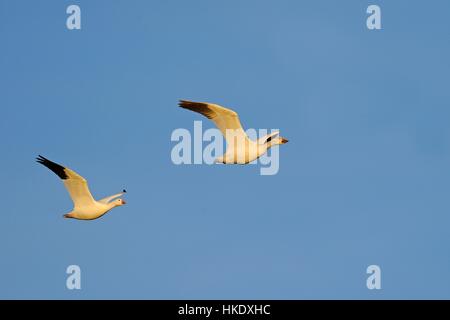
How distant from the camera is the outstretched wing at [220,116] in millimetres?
43562

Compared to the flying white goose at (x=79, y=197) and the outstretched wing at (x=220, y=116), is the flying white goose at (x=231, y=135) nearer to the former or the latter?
the outstretched wing at (x=220, y=116)

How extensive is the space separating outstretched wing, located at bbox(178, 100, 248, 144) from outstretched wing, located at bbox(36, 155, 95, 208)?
3.95 metres

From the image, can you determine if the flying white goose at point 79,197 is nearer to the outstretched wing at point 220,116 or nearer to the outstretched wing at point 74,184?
the outstretched wing at point 74,184

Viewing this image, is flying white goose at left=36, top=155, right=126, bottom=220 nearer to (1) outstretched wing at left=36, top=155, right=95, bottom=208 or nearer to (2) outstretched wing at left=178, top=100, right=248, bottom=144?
(1) outstretched wing at left=36, top=155, right=95, bottom=208

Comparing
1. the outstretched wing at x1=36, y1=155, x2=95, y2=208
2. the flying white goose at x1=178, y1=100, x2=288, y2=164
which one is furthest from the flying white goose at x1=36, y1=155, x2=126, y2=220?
the flying white goose at x1=178, y1=100, x2=288, y2=164

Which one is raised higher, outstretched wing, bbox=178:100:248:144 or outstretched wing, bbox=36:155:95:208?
outstretched wing, bbox=178:100:248:144

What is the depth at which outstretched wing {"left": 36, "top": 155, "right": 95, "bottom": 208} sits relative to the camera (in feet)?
145

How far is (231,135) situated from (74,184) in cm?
515

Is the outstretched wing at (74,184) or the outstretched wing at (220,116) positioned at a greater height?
the outstretched wing at (220,116)

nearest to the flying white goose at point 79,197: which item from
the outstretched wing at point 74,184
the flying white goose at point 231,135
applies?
the outstretched wing at point 74,184
